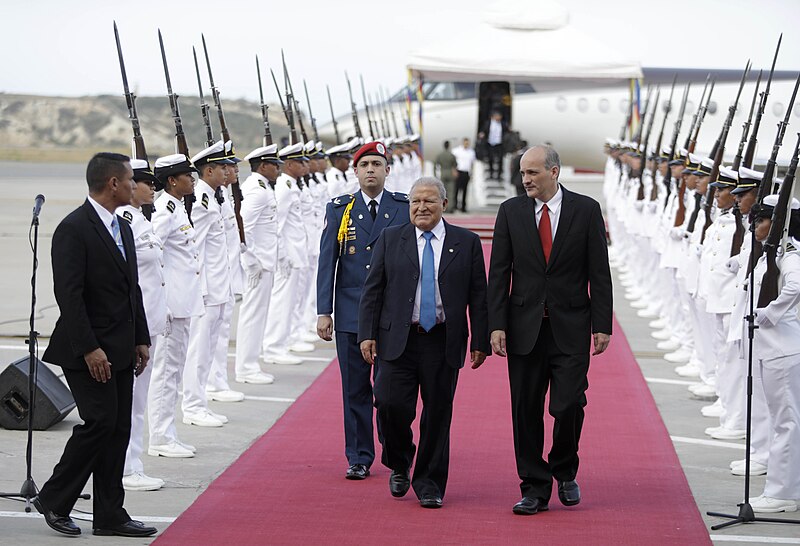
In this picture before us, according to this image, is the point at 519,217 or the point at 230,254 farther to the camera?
the point at 230,254

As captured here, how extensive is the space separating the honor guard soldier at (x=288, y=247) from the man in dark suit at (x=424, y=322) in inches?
210

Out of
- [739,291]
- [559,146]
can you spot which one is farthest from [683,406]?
[559,146]

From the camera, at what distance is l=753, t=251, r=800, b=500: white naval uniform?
22.3ft

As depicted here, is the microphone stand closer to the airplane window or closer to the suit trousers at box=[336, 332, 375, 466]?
the suit trousers at box=[336, 332, 375, 466]

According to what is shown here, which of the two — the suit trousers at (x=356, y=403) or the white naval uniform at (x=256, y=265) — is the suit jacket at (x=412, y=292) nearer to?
the suit trousers at (x=356, y=403)

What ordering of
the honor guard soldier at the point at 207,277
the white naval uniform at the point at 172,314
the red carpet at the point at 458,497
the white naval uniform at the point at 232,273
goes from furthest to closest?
the white naval uniform at the point at 232,273 → the honor guard soldier at the point at 207,277 → the white naval uniform at the point at 172,314 → the red carpet at the point at 458,497

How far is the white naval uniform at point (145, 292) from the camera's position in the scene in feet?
22.5

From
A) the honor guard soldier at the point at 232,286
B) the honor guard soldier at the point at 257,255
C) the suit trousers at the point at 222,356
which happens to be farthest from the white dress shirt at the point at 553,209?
the honor guard soldier at the point at 257,255

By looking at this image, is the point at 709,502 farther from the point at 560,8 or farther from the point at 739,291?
the point at 560,8

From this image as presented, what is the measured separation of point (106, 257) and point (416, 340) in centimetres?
168

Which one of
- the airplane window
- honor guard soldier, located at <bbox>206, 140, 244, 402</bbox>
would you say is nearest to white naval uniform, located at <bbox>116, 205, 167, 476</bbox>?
honor guard soldier, located at <bbox>206, 140, 244, 402</bbox>

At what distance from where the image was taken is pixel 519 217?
21.7ft

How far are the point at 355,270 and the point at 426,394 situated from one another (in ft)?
3.29

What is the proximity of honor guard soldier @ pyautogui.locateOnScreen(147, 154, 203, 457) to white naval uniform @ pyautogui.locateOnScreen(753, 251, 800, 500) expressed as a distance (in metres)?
3.28
